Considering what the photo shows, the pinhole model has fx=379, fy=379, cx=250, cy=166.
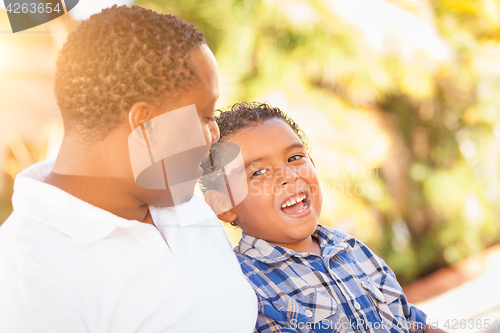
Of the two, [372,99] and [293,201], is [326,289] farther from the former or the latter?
[372,99]

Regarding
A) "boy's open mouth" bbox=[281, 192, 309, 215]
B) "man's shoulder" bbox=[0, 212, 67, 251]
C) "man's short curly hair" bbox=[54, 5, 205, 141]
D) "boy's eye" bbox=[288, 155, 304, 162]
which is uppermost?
"man's short curly hair" bbox=[54, 5, 205, 141]

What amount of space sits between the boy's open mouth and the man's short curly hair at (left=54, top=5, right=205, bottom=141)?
552mm

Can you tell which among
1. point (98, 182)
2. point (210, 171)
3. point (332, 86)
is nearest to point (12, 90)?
point (210, 171)

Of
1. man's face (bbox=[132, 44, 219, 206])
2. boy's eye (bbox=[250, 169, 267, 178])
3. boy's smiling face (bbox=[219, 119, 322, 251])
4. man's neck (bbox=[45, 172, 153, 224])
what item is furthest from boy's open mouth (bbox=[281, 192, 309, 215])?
man's neck (bbox=[45, 172, 153, 224])

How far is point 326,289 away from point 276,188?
33 centimetres

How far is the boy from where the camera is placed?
3.53 feet

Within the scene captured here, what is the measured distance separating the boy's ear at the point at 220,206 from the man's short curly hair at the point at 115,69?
583 millimetres

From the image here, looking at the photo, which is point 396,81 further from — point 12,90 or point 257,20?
point 12,90

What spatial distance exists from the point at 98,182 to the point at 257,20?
198cm

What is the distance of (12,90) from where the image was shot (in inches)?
70.6

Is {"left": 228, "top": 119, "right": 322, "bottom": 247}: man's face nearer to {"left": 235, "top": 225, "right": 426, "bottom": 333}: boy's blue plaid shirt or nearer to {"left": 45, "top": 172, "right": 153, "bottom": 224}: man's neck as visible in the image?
{"left": 235, "top": 225, "right": 426, "bottom": 333}: boy's blue plaid shirt

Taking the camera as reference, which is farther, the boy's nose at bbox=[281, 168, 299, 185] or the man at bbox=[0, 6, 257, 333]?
the boy's nose at bbox=[281, 168, 299, 185]

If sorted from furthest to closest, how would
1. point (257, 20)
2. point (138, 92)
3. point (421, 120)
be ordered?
point (421, 120) → point (257, 20) → point (138, 92)

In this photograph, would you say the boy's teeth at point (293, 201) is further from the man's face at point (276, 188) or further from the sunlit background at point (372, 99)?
the sunlit background at point (372, 99)
